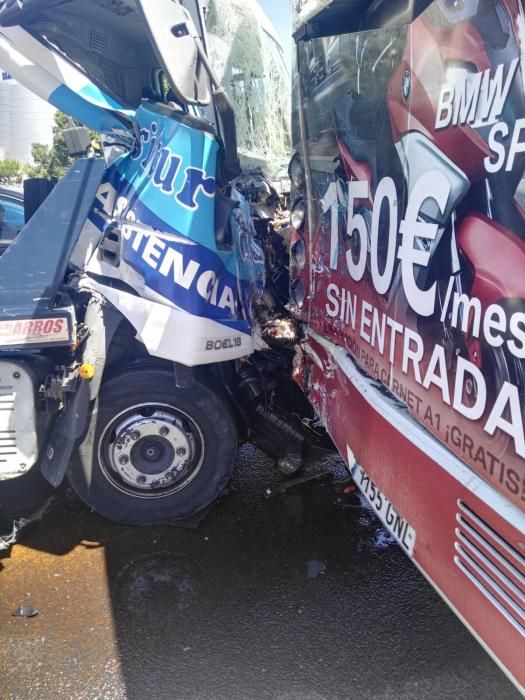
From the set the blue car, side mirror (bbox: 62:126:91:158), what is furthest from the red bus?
the blue car

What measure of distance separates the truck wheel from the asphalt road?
17 cm

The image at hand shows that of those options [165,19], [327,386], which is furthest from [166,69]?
[327,386]

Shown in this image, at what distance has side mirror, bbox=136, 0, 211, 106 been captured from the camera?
2271 millimetres

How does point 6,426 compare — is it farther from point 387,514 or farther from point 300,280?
point 387,514

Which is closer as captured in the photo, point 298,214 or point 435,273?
point 435,273

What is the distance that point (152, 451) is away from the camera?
318 centimetres

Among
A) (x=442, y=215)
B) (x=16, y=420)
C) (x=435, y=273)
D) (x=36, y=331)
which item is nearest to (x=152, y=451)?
(x=16, y=420)

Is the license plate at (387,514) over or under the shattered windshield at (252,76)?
under

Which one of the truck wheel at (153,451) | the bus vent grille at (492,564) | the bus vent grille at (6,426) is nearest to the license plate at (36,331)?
the bus vent grille at (6,426)

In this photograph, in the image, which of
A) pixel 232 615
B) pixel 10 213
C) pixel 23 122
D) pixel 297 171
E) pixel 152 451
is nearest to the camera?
pixel 232 615

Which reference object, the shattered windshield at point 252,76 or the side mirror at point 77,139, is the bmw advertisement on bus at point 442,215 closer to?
the shattered windshield at point 252,76

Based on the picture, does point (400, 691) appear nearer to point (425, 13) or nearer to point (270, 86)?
point (425, 13)

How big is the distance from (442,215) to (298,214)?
1362 mm

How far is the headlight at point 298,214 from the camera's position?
281 centimetres
